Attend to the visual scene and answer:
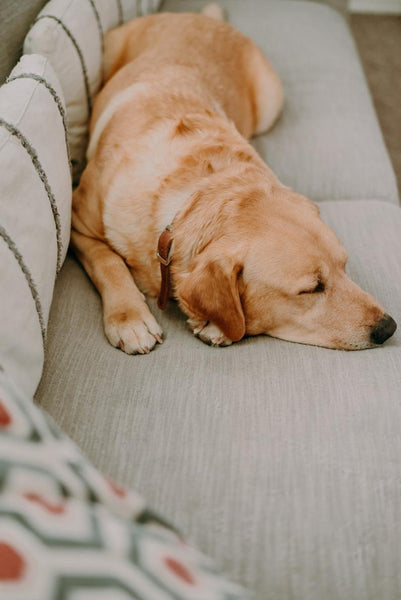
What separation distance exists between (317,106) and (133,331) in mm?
1545

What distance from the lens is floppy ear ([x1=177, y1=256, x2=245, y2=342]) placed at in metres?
1.31

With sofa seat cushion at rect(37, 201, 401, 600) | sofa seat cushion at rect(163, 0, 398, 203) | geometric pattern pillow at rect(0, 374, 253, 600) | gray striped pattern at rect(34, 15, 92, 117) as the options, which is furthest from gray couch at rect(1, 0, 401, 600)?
gray striped pattern at rect(34, 15, 92, 117)

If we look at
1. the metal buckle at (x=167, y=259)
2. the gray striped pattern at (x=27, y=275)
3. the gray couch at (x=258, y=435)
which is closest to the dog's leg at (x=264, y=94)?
the gray couch at (x=258, y=435)

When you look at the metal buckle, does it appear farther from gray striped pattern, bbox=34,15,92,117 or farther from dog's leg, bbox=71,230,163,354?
gray striped pattern, bbox=34,15,92,117

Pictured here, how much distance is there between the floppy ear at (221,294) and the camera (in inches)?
51.6

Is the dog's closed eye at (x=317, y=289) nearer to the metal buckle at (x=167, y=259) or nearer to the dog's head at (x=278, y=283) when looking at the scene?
the dog's head at (x=278, y=283)

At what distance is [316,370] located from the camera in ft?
4.09

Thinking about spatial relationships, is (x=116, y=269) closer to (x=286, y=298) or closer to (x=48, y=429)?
(x=286, y=298)

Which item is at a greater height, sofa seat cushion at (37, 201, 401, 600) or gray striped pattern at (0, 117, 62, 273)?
gray striped pattern at (0, 117, 62, 273)

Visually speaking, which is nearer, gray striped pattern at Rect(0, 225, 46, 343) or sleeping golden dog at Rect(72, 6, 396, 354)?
gray striped pattern at Rect(0, 225, 46, 343)

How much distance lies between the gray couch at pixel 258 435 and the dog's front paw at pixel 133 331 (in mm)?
28

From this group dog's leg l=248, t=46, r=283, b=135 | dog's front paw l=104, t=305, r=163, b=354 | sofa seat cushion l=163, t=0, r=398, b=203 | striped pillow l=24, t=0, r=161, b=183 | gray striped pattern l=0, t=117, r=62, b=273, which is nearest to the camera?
gray striped pattern l=0, t=117, r=62, b=273

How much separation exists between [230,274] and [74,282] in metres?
0.50

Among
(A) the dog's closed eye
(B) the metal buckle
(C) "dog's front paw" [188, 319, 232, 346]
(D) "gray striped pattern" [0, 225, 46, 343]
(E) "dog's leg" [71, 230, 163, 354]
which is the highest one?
(D) "gray striped pattern" [0, 225, 46, 343]
